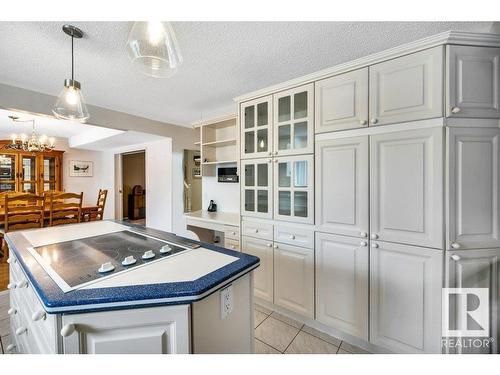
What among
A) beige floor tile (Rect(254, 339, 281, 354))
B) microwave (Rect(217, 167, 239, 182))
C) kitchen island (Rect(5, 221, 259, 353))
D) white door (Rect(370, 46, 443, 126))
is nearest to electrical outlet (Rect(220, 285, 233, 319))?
kitchen island (Rect(5, 221, 259, 353))

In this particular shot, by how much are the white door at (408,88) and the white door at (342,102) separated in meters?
0.06

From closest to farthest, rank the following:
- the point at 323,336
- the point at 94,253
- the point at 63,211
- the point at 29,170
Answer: the point at 94,253 → the point at 323,336 → the point at 63,211 → the point at 29,170

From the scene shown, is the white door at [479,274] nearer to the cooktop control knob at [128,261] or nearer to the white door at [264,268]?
the white door at [264,268]

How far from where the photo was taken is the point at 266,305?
2.14 meters

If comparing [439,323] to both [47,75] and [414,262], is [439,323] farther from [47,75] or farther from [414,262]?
[47,75]

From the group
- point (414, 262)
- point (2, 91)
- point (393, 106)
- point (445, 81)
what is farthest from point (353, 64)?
point (2, 91)

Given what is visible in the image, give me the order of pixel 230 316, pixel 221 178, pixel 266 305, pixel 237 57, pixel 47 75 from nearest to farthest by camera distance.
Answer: pixel 230 316
pixel 237 57
pixel 47 75
pixel 266 305
pixel 221 178

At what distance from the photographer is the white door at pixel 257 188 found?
207 centimetres

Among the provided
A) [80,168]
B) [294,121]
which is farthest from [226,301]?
[80,168]

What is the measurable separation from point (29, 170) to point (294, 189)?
625cm

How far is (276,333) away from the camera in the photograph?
1806mm

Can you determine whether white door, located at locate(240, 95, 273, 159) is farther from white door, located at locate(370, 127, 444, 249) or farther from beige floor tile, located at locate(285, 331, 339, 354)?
beige floor tile, located at locate(285, 331, 339, 354)

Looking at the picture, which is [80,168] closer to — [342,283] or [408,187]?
[342,283]
